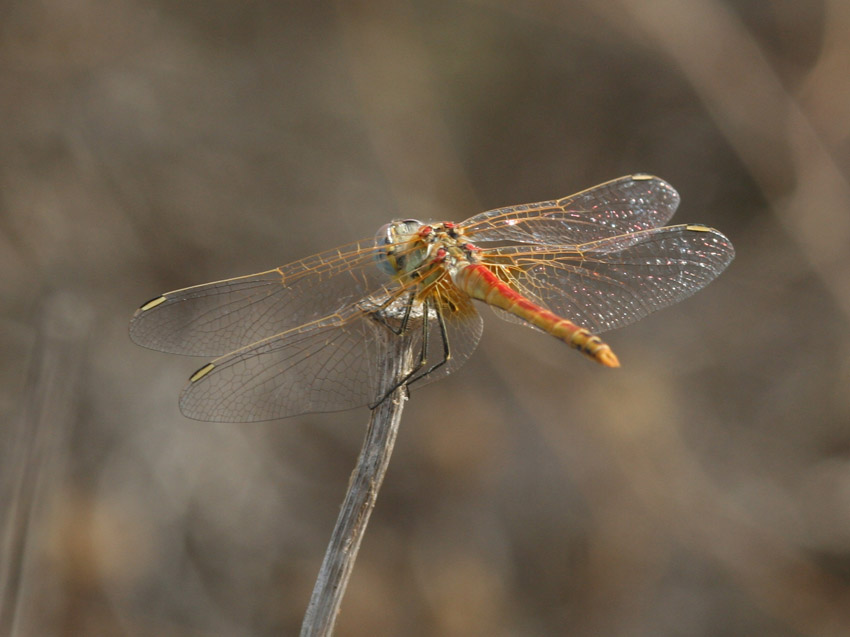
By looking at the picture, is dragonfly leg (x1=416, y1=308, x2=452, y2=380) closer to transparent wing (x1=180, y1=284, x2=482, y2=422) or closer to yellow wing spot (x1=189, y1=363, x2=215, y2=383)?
transparent wing (x1=180, y1=284, x2=482, y2=422)

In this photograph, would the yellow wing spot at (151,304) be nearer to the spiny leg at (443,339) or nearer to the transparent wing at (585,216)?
the spiny leg at (443,339)

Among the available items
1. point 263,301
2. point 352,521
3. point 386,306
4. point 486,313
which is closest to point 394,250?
point 386,306

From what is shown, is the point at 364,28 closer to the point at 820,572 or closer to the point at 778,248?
the point at 778,248

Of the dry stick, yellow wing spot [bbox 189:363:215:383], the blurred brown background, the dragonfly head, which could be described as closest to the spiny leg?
the dragonfly head

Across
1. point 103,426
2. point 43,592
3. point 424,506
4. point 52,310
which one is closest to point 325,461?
point 424,506

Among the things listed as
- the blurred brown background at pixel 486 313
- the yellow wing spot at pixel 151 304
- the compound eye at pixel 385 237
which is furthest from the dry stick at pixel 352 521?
the blurred brown background at pixel 486 313
